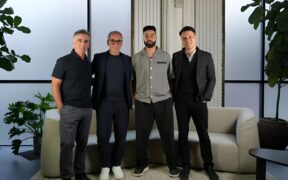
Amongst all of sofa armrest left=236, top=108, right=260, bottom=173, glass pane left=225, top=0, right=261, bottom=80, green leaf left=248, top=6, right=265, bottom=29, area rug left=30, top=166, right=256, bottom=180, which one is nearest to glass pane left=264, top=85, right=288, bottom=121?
glass pane left=225, top=0, right=261, bottom=80

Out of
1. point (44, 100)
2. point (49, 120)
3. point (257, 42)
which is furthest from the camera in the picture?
point (257, 42)

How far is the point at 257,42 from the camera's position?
451 cm

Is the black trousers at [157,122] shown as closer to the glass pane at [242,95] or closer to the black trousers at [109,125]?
the black trousers at [109,125]

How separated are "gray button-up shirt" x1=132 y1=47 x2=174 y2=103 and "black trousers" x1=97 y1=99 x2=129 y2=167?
0.24 m

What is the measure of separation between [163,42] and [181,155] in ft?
5.91

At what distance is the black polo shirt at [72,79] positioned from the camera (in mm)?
2541

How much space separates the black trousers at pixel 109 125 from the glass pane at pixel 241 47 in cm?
232

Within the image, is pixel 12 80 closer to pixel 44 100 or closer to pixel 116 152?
pixel 44 100

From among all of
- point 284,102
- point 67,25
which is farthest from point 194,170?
point 67,25

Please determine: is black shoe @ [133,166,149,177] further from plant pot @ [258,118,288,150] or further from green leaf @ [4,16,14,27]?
green leaf @ [4,16,14,27]

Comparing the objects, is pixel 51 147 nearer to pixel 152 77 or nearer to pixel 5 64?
pixel 152 77

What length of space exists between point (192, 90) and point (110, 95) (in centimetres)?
83

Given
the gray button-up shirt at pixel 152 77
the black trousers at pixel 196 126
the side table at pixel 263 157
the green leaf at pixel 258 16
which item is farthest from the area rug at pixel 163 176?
the green leaf at pixel 258 16

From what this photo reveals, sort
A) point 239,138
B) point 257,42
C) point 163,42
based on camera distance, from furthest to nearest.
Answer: point 257,42
point 163,42
point 239,138
